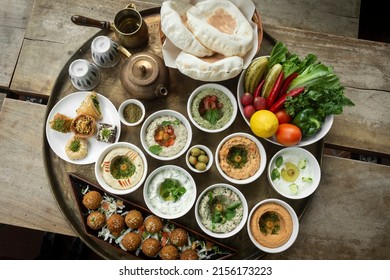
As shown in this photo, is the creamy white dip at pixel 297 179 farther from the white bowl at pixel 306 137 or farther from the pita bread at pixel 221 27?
the pita bread at pixel 221 27

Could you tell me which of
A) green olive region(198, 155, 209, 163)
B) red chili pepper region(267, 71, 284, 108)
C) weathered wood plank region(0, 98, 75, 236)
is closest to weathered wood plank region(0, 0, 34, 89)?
weathered wood plank region(0, 98, 75, 236)

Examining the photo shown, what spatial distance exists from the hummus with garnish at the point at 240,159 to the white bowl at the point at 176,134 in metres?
0.26

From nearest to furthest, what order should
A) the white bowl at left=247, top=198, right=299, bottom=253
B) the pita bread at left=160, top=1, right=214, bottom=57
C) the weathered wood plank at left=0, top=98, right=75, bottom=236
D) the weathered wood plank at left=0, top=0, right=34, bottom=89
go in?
the pita bread at left=160, top=1, right=214, bottom=57, the white bowl at left=247, top=198, right=299, bottom=253, the weathered wood plank at left=0, top=98, right=75, bottom=236, the weathered wood plank at left=0, top=0, right=34, bottom=89

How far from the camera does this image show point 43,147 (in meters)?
2.35

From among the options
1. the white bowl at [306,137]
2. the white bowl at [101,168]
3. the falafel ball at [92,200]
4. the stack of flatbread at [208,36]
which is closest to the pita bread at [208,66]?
the stack of flatbread at [208,36]

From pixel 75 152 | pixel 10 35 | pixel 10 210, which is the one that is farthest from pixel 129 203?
pixel 10 35

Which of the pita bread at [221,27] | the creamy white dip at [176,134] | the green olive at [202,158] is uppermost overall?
the pita bread at [221,27]

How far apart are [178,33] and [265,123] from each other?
77 centimetres

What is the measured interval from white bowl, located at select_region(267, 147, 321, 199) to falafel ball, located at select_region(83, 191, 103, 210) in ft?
3.81

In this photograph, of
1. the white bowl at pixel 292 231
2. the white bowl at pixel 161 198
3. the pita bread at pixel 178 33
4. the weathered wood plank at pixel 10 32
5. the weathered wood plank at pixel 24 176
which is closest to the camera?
the pita bread at pixel 178 33

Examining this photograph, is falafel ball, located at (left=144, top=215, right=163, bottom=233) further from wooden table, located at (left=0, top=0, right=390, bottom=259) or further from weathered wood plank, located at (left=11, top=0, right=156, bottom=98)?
weathered wood plank, located at (left=11, top=0, right=156, bottom=98)

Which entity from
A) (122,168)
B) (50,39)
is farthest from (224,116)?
(50,39)

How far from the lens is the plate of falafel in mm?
2213

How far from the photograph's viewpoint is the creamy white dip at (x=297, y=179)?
2299mm
